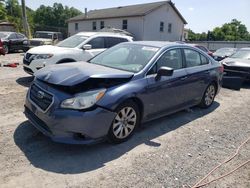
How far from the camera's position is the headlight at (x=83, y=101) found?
3.70 meters

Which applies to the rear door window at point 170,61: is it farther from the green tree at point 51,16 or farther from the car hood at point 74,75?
the green tree at point 51,16

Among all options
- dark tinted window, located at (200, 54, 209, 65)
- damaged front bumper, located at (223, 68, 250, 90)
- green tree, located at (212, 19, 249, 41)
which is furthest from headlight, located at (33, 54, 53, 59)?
green tree, located at (212, 19, 249, 41)

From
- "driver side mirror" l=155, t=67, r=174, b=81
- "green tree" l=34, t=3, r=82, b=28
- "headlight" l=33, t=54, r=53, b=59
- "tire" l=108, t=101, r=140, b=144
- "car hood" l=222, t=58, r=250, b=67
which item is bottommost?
"tire" l=108, t=101, r=140, b=144

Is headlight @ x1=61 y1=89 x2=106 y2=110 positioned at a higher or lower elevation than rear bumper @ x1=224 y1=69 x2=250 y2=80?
higher

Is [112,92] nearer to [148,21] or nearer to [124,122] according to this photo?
[124,122]

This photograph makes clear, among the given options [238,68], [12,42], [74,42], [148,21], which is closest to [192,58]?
[74,42]

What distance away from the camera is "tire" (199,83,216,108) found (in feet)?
21.3

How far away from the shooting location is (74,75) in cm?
407

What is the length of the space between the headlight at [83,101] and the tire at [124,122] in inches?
16.9

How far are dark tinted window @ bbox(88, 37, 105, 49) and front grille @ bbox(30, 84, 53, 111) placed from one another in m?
4.67

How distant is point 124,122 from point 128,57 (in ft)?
4.82

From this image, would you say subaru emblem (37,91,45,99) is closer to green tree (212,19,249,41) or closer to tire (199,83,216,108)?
tire (199,83,216,108)

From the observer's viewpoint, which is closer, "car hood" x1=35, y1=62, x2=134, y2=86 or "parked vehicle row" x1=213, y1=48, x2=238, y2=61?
"car hood" x1=35, y1=62, x2=134, y2=86

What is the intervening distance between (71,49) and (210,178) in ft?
19.6
